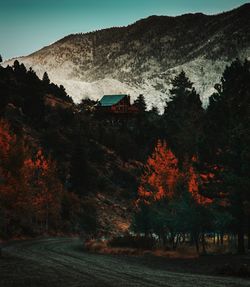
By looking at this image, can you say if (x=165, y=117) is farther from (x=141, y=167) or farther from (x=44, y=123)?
(x=44, y=123)

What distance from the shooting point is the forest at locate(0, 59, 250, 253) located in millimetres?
39250

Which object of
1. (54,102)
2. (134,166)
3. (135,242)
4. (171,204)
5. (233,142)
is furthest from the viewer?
(54,102)

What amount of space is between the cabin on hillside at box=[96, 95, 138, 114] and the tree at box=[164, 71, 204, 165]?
8654mm

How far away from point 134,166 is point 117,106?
21033mm

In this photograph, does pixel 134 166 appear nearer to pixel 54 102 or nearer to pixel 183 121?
pixel 183 121

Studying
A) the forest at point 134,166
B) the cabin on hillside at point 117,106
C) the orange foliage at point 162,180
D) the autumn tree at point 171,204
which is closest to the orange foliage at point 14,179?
the forest at point 134,166

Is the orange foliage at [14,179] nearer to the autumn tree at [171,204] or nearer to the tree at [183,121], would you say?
the autumn tree at [171,204]

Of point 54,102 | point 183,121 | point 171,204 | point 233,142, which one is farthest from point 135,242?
point 183,121

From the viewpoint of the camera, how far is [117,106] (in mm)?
119375

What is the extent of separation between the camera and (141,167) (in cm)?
10244

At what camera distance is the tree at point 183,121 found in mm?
97387

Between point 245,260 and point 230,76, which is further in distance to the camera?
point 230,76

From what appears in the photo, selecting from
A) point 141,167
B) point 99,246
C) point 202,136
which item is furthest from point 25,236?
point 141,167

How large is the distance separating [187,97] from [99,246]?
87817 millimetres
